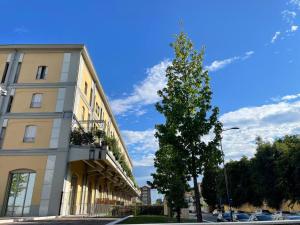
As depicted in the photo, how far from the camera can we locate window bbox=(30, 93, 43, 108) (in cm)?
2678

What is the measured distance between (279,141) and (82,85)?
1159 inches

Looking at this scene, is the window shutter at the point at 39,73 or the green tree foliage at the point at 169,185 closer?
the green tree foliage at the point at 169,185

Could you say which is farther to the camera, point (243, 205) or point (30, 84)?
point (243, 205)

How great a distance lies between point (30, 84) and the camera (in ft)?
90.0

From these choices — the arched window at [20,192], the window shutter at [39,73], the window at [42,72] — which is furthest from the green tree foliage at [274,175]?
the window shutter at [39,73]

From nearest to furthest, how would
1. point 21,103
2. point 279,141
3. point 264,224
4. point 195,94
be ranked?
1. point 264,224
2. point 195,94
3. point 21,103
4. point 279,141

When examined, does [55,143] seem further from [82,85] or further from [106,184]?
[106,184]

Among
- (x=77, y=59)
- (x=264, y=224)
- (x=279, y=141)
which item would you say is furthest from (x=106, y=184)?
(x=264, y=224)

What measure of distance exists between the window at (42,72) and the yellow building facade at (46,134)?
0.08 metres

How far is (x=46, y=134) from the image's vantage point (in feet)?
82.6

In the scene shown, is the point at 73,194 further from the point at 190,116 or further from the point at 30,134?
the point at 190,116

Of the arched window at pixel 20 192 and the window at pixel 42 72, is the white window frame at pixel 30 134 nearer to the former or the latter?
the arched window at pixel 20 192

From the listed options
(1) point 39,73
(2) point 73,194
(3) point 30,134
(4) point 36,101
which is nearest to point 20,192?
(2) point 73,194

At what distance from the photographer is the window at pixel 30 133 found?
82.7 feet
